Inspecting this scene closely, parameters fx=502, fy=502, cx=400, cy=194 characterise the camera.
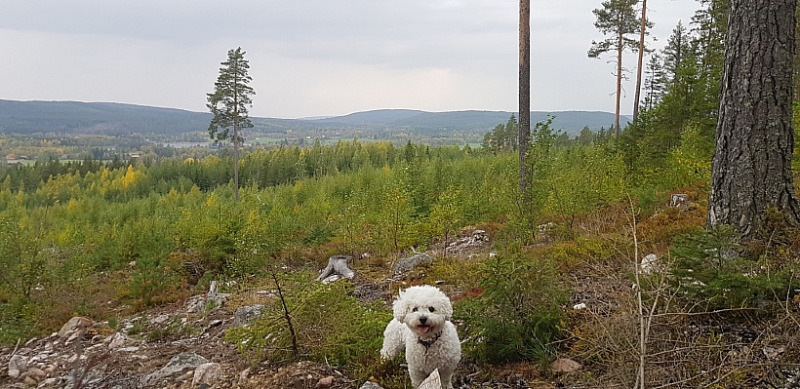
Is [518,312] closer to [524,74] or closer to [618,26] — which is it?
[524,74]

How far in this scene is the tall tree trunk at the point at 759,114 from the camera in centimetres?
461

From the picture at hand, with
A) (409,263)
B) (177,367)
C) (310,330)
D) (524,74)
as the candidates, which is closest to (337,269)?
(409,263)

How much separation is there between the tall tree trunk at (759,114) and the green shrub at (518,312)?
86.9 inches

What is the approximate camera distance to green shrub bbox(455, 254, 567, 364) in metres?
3.98

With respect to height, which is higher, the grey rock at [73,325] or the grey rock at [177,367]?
the grey rock at [177,367]

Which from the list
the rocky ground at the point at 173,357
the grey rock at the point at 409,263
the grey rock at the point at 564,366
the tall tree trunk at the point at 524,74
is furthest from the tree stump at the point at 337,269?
the grey rock at the point at 564,366

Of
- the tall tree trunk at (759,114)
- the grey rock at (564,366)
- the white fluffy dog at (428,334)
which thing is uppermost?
the tall tree trunk at (759,114)

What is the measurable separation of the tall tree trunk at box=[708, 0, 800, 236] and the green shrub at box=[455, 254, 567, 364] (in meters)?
2.21

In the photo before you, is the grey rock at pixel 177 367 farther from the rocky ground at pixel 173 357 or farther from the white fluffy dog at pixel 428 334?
the white fluffy dog at pixel 428 334

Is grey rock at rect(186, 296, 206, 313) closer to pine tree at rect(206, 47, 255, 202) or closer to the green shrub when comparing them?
the green shrub

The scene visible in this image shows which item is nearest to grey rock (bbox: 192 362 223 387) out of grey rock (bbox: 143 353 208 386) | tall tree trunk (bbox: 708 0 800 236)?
grey rock (bbox: 143 353 208 386)

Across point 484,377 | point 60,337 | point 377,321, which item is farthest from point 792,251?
point 60,337

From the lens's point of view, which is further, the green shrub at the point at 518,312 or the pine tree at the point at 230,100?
the pine tree at the point at 230,100

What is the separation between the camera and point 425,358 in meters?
3.79
